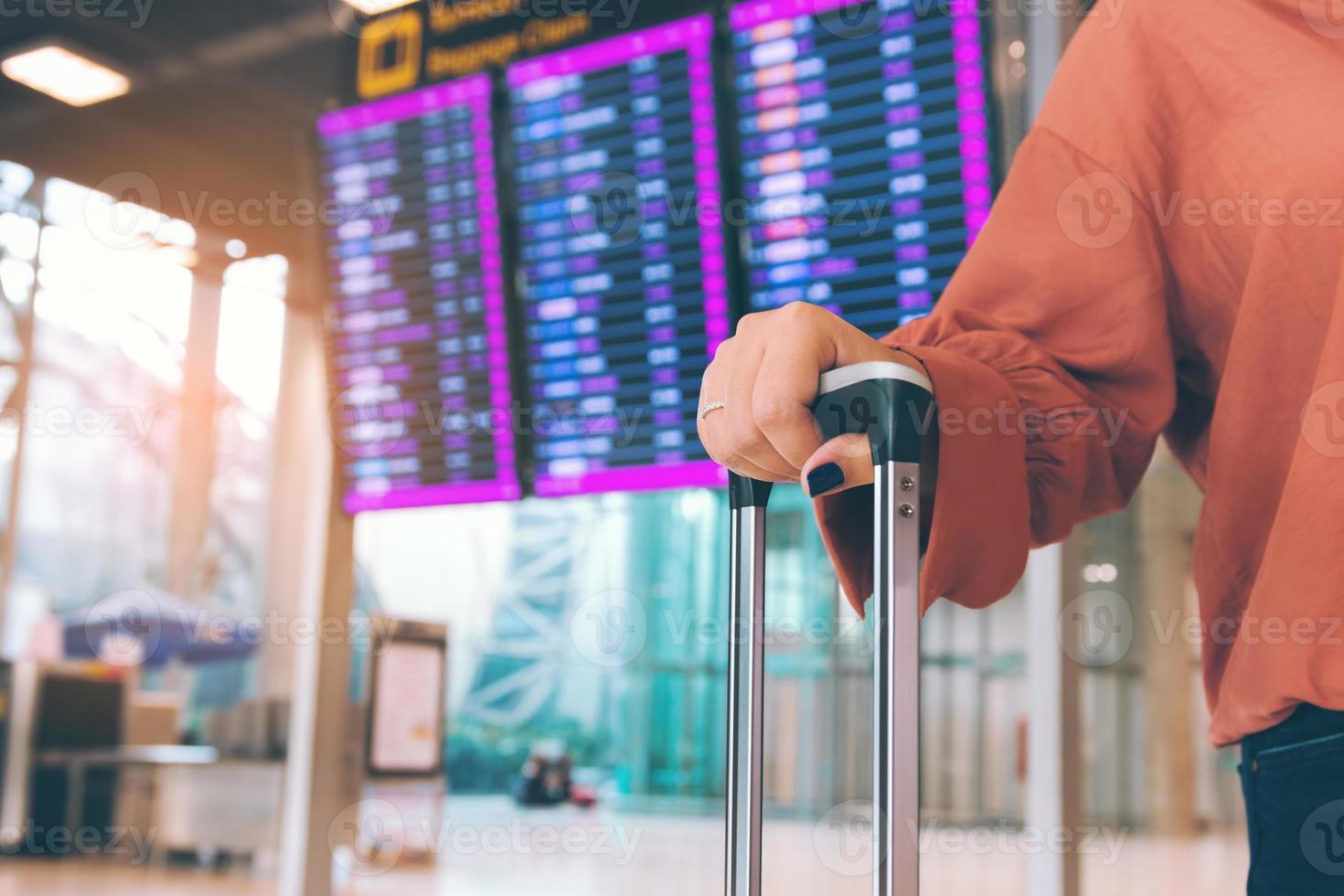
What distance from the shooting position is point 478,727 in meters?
11.8

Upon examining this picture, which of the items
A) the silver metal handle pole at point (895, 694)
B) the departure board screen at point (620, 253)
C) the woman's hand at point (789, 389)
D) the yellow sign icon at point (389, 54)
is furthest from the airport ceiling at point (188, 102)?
the silver metal handle pole at point (895, 694)

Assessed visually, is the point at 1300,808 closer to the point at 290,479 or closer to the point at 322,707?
the point at 322,707

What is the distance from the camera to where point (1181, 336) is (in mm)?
1031

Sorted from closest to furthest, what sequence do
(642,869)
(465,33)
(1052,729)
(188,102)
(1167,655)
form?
(1052,729) < (465,33) < (642,869) < (188,102) < (1167,655)

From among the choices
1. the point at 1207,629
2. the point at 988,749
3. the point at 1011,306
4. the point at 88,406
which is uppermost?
the point at 88,406

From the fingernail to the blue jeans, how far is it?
0.36 m

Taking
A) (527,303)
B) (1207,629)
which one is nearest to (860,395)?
(1207,629)

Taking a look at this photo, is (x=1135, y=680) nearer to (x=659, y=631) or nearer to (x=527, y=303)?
(x=659, y=631)

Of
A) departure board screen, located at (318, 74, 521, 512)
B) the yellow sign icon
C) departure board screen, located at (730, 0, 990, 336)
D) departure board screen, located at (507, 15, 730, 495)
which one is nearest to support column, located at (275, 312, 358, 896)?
departure board screen, located at (318, 74, 521, 512)

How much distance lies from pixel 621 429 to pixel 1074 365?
6.57 ft

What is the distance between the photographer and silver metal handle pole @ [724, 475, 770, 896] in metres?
0.91

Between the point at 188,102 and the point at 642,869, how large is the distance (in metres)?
4.77

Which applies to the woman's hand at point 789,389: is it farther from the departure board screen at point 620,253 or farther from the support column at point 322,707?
the support column at point 322,707

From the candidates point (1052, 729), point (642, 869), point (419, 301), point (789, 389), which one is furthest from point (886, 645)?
point (642, 869)
